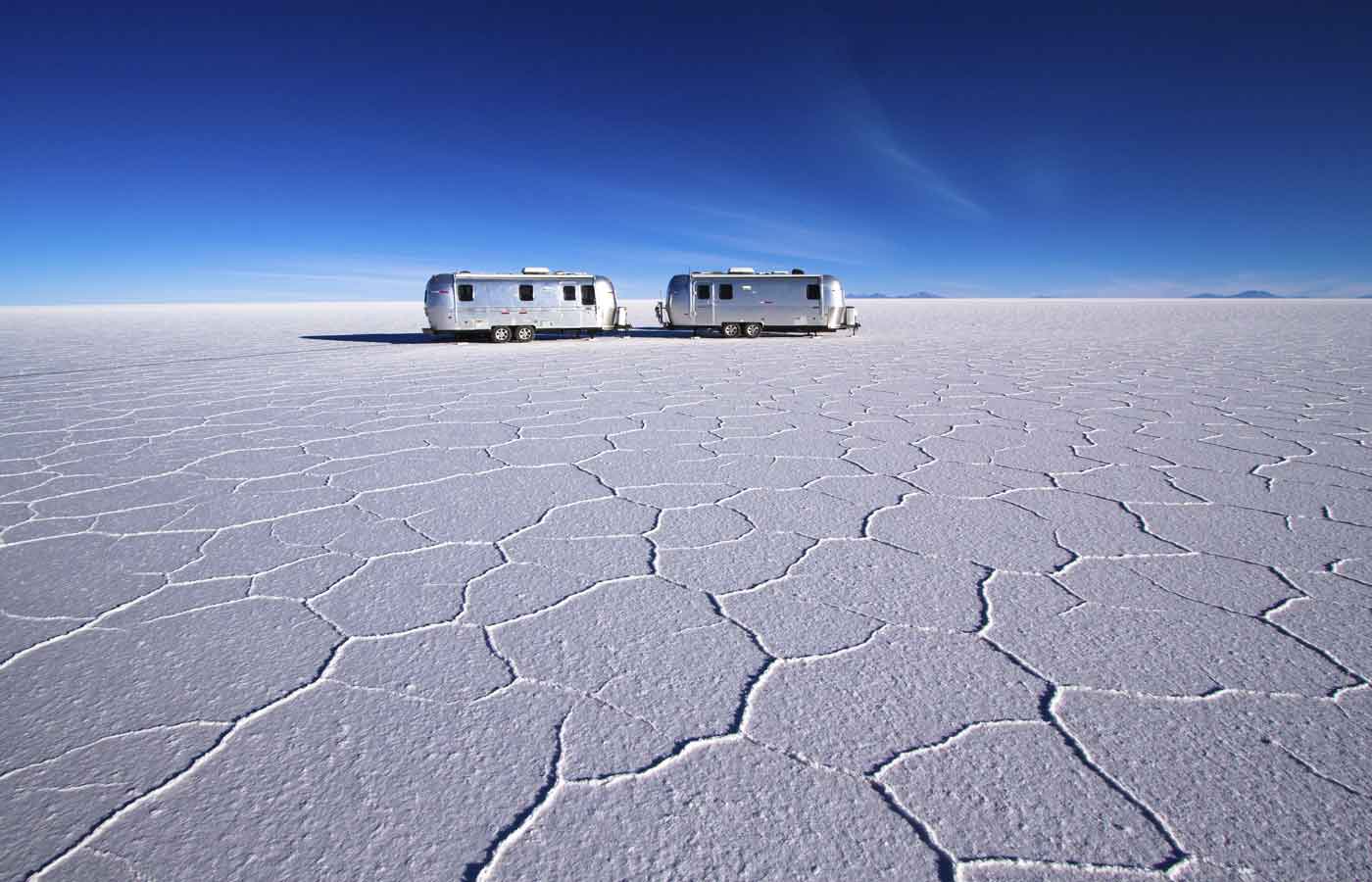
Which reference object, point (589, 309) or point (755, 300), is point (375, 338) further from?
point (755, 300)

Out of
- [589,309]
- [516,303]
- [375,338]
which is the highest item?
[516,303]

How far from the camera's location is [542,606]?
228 cm

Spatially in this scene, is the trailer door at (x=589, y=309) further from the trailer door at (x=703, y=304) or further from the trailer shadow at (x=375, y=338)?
the trailer shadow at (x=375, y=338)

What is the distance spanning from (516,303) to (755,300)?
5.24 m

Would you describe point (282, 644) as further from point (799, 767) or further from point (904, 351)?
point (904, 351)

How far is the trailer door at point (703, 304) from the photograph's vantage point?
15.5m

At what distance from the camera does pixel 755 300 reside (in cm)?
1544

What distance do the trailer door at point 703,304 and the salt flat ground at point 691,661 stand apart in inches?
445

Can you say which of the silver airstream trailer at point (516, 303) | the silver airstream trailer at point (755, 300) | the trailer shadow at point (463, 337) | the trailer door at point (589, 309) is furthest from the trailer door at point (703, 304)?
the trailer door at point (589, 309)

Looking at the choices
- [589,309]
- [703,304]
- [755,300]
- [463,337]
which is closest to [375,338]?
[463,337]

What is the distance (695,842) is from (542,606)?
3.64 feet

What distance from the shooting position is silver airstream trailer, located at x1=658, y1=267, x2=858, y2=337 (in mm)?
15312

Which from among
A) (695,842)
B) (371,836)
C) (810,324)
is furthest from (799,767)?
(810,324)

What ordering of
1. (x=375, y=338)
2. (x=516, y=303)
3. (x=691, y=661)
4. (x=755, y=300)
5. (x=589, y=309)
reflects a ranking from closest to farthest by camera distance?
(x=691, y=661), (x=516, y=303), (x=589, y=309), (x=755, y=300), (x=375, y=338)
